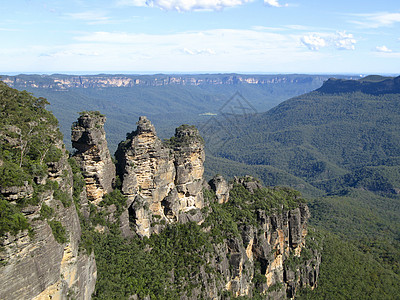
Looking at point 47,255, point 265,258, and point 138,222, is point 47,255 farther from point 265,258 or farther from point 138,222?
point 265,258

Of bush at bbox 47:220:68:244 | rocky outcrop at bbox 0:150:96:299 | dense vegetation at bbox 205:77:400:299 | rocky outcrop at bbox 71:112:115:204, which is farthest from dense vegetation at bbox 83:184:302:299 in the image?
dense vegetation at bbox 205:77:400:299

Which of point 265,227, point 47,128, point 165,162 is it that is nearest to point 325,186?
point 265,227

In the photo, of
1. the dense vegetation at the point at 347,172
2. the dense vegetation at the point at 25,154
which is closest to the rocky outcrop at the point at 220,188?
the dense vegetation at the point at 347,172

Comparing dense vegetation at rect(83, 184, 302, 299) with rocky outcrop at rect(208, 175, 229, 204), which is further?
rocky outcrop at rect(208, 175, 229, 204)

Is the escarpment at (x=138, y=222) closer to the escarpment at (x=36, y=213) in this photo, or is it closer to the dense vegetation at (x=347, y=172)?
the escarpment at (x=36, y=213)

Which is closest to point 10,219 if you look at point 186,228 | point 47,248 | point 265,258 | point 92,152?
point 47,248

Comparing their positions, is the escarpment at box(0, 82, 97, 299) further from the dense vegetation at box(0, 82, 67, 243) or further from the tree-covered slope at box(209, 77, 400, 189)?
the tree-covered slope at box(209, 77, 400, 189)
